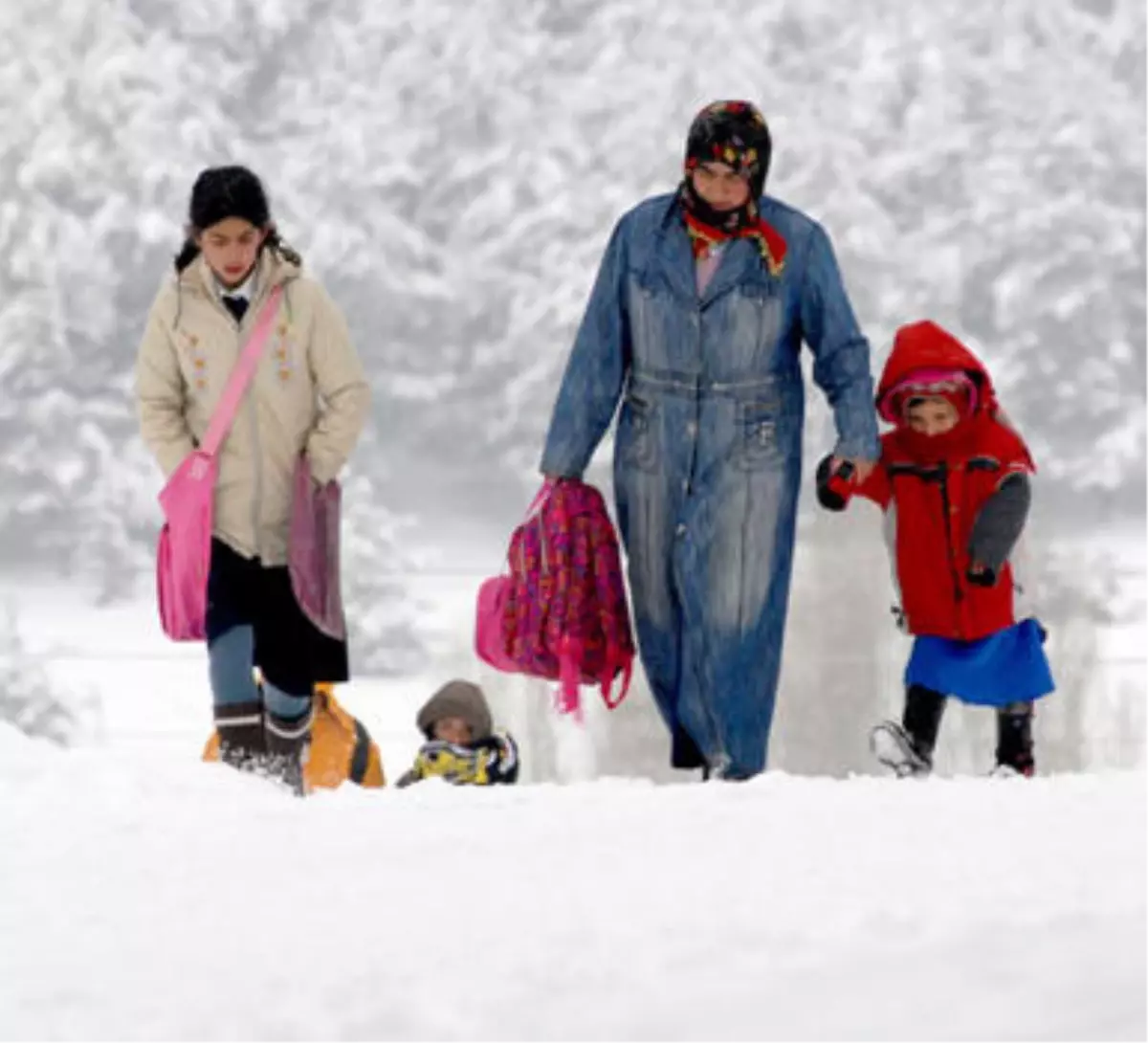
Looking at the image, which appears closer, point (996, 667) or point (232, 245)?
point (232, 245)

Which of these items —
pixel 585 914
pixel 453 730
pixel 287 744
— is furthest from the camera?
pixel 453 730

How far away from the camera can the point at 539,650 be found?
5555mm

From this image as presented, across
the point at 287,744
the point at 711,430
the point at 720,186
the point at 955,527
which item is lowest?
the point at 287,744

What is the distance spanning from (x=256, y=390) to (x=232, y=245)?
1.08ft

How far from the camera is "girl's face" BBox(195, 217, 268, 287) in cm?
544

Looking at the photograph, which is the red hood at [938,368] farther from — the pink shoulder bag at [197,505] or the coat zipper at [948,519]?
the pink shoulder bag at [197,505]

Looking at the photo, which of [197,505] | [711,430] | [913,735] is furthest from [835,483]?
[197,505]

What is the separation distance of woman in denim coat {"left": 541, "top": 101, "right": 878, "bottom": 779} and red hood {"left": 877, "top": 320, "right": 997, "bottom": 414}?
191 millimetres

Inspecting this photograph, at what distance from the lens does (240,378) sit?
5.54m

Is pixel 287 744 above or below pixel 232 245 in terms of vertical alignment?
below

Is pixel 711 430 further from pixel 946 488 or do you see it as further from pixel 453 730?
pixel 453 730

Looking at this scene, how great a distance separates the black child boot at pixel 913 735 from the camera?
5.61m

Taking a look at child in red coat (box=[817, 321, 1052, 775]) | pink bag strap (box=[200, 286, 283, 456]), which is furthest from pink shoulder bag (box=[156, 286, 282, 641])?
child in red coat (box=[817, 321, 1052, 775])

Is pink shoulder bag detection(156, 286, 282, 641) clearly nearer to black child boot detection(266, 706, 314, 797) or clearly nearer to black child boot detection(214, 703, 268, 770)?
black child boot detection(214, 703, 268, 770)
